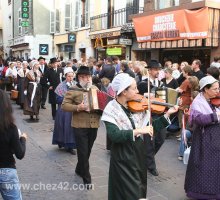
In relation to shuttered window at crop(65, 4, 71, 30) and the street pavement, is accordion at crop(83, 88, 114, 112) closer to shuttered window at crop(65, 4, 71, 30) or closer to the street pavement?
the street pavement

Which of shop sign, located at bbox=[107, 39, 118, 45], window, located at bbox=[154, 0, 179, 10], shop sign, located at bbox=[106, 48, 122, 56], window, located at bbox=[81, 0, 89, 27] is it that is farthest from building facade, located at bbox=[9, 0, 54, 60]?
window, located at bbox=[154, 0, 179, 10]

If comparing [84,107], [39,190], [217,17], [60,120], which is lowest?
[39,190]

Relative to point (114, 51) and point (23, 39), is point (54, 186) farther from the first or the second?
point (23, 39)

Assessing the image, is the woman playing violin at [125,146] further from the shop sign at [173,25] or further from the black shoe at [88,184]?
the shop sign at [173,25]

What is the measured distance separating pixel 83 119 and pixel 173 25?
937 cm

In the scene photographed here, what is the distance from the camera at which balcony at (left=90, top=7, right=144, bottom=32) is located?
61.2ft

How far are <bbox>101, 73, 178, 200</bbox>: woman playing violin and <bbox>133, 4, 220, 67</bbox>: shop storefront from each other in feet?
31.5

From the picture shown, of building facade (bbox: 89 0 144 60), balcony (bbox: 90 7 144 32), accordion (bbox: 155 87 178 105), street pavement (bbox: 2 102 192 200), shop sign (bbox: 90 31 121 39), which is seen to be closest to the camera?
street pavement (bbox: 2 102 192 200)

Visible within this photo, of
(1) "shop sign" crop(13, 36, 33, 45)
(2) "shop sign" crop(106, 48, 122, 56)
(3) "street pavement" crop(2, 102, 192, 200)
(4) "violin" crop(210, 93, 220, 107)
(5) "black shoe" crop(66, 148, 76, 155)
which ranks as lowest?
(3) "street pavement" crop(2, 102, 192, 200)

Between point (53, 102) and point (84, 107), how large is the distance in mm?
6349

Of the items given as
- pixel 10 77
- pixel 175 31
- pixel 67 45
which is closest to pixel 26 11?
pixel 67 45

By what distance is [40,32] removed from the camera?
3222 centimetres

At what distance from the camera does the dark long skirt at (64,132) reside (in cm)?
759

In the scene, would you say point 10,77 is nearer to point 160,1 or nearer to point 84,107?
point 160,1
